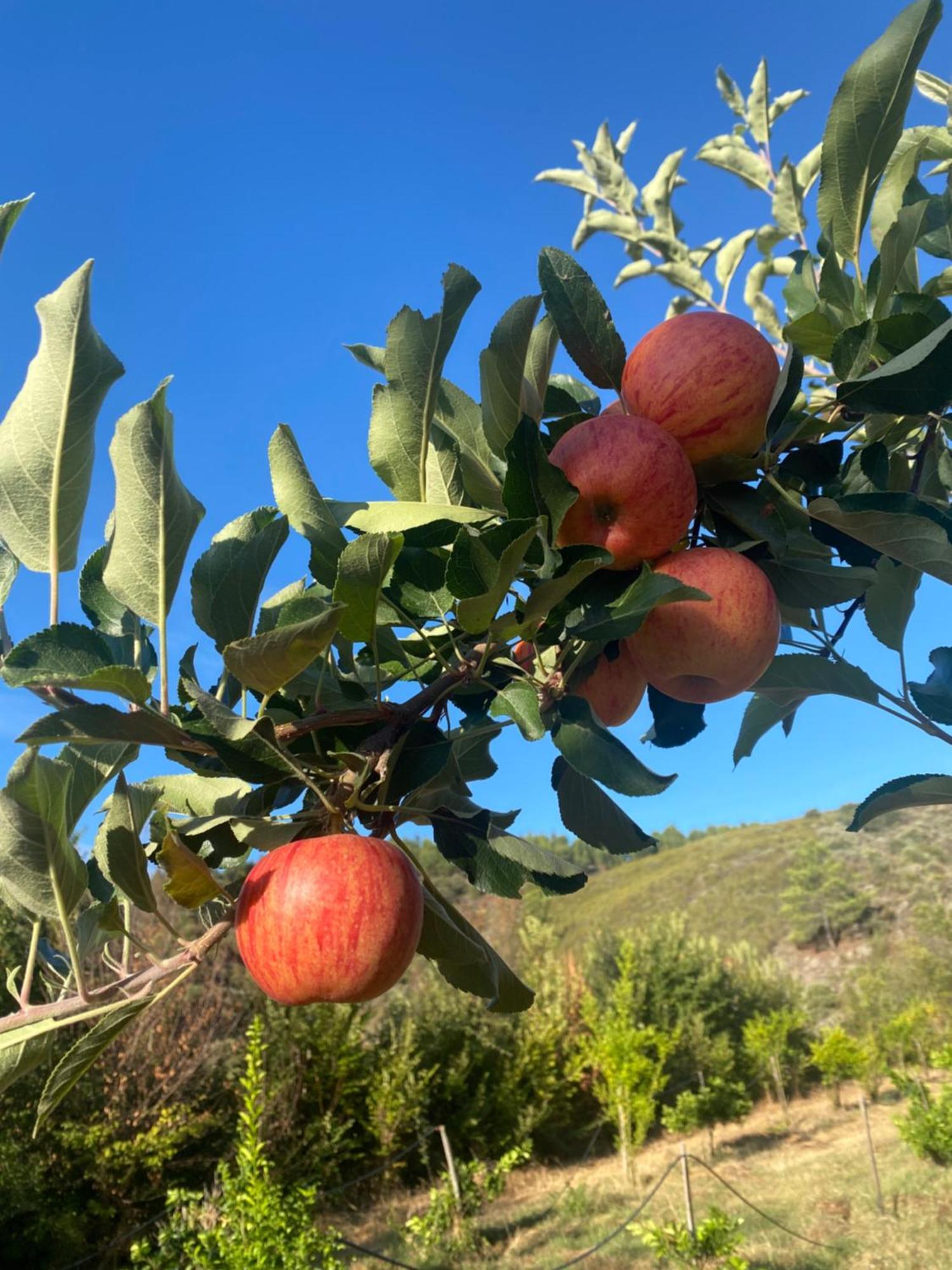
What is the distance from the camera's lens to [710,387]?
693 millimetres

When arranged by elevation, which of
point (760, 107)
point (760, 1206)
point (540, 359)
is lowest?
point (760, 1206)

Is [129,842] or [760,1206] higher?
[129,842]

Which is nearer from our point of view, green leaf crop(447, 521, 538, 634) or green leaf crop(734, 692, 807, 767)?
green leaf crop(447, 521, 538, 634)

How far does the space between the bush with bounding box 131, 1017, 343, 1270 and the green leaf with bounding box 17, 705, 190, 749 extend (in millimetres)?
3901

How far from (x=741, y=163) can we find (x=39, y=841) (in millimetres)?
1920

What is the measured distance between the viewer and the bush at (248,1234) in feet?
11.8

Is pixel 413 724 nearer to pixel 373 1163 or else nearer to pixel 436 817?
pixel 436 817

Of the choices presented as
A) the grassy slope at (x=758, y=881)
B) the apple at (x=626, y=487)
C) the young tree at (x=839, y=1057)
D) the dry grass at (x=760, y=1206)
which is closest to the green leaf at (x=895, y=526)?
the apple at (x=626, y=487)

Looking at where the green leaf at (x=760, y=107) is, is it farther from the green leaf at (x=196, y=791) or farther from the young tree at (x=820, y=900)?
the young tree at (x=820, y=900)

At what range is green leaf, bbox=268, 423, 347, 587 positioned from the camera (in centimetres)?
63

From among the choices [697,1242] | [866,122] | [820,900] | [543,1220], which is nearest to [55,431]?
[866,122]

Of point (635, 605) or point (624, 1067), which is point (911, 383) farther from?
point (624, 1067)

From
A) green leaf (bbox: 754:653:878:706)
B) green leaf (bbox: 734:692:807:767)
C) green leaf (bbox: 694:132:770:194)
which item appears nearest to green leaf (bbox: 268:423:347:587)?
green leaf (bbox: 754:653:878:706)

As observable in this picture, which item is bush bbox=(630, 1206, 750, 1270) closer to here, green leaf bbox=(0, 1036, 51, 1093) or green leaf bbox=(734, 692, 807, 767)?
green leaf bbox=(734, 692, 807, 767)
